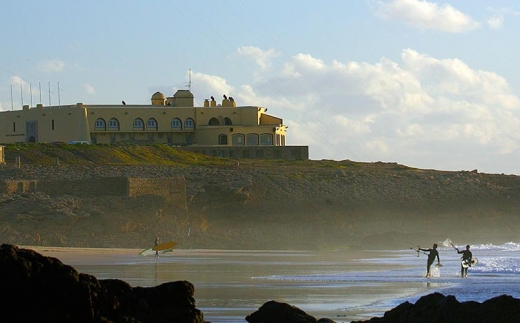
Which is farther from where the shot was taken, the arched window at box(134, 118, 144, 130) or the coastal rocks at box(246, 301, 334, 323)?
the arched window at box(134, 118, 144, 130)

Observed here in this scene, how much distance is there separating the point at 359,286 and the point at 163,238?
22.5 metres

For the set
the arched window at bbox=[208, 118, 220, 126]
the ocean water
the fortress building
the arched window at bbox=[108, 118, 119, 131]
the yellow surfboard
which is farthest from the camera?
the arched window at bbox=[208, 118, 220, 126]

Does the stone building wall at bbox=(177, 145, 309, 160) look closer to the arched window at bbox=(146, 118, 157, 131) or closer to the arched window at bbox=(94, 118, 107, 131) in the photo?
the arched window at bbox=(146, 118, 157, 131)

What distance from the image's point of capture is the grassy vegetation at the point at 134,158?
69.4 m

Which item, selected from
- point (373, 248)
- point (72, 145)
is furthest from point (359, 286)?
point (72, 145)

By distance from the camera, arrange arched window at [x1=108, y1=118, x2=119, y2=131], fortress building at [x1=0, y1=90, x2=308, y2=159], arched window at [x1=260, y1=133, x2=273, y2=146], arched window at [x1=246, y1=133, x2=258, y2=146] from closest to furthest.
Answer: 1. fortress building at [x1=0, y1=90, x2=308, y2=159]
2. arched window at [x1=108, y1=118, x2=119, y2=131]
3. arched window at [x1=246, y1=133, x2=258, y2=146]
4. arched window at [x1=260, y1=133, x2=273, y2=146]

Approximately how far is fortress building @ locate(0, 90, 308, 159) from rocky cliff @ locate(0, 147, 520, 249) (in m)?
15.1

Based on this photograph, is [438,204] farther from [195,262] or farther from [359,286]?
[359,286]

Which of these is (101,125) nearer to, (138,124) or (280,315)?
(138,124)

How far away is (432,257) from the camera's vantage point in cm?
3453

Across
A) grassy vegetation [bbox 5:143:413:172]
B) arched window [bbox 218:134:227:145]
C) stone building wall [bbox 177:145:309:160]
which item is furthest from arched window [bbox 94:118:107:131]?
grassy vegetation [bbox 5:143:413:172]

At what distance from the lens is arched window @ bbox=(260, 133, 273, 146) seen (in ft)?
299

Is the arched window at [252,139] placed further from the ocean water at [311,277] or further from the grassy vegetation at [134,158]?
the ocean water at [311,277]

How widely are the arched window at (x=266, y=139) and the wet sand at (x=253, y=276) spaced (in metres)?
41.0
